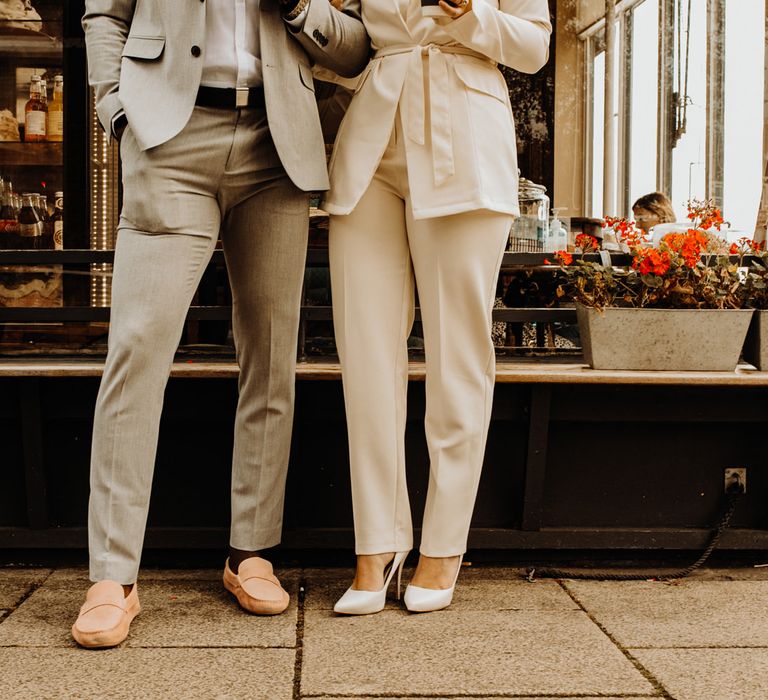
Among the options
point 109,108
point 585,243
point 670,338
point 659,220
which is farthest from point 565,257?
point 109,108

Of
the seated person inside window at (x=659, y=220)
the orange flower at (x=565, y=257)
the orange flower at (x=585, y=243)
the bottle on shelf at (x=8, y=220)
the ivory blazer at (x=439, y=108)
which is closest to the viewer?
the ivory blazer at (x=439, y=108)

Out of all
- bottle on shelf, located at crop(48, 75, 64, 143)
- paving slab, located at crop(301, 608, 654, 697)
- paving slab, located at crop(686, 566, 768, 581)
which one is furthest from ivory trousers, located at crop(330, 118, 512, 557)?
bottle on shelf, located at crop(48, 75, 64, 143)

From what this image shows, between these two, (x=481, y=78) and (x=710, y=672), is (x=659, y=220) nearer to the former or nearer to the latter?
(x=481, y=78)

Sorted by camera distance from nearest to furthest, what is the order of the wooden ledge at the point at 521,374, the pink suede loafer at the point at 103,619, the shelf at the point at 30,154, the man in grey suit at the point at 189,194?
the pink suede loafer at the point at 103,619 → the man in grey suit at the point at 189,194 → the wooden ledge at the point at 521,374 → the shelf at the point at 30,154

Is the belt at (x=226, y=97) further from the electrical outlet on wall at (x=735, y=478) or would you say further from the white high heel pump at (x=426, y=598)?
the electrical outlet on wall at (x=735, y=478)

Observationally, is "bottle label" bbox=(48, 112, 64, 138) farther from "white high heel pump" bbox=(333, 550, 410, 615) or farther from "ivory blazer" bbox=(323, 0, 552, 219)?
"white high heel pump" bbox=(333, 550, 410, 615)

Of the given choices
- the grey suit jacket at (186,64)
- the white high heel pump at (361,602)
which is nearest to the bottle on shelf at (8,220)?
the grey suit jacket at (186,64)

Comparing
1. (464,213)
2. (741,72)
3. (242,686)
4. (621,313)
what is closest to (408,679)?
(242,686)

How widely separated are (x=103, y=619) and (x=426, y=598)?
0.79 meters

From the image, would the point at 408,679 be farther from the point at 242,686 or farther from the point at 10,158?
the point at 10,158

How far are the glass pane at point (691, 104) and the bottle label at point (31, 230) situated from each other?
98.2 inches

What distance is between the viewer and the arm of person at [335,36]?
229 centimetres

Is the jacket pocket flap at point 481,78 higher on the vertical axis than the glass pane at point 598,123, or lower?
lower

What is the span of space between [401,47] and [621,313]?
1.06 meters
